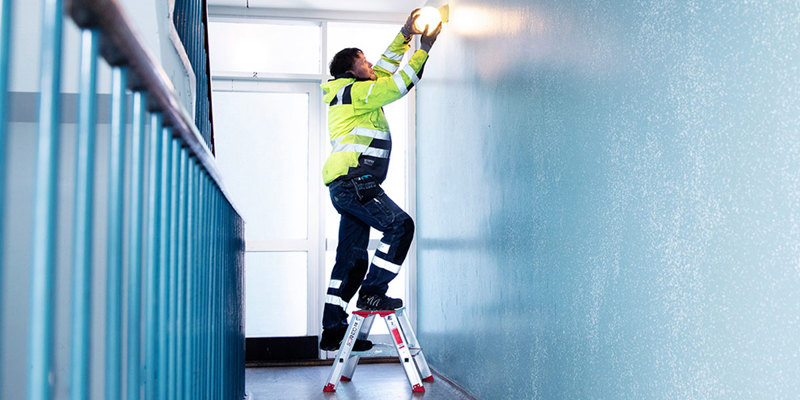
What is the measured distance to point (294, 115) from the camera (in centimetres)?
479

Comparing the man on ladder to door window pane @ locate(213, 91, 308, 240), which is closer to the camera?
the man on ladder

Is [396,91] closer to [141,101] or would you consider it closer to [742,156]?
[742,156]

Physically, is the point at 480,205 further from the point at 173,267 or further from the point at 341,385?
the point at 173,267

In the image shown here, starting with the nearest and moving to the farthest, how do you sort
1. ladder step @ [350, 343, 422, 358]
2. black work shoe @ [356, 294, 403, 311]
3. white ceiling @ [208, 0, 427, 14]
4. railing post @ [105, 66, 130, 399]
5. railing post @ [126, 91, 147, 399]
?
railing post @ [105, 66, 130, 399] → railing post @ [126, 91, 147, 399] → black work shoe @ [356, 294, 403, 311] → ladder step @ [350, 343, 422, 358] → white ceiling @ [208, 0, 427, 14]

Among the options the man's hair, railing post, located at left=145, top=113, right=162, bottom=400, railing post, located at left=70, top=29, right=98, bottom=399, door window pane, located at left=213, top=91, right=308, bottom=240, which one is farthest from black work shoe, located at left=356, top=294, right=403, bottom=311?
railing post, located at left=70, top=29, right=98, bottom=399

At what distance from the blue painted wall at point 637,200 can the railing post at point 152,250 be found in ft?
2.93

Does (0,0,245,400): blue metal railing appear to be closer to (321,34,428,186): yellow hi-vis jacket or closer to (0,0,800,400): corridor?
(0,0,800,400): corridor

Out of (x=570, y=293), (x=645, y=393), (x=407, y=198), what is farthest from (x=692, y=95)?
(x=407, y=198)

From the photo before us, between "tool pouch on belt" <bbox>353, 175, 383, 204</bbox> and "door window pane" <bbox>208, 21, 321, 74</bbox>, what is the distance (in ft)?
5.86

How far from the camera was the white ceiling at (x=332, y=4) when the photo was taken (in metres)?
4.59

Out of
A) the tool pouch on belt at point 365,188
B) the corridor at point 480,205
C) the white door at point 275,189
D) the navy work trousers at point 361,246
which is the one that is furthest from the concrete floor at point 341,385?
the tool pouch on belt at point 365,188

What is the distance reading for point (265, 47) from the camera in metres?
4.77

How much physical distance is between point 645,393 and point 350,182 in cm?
199

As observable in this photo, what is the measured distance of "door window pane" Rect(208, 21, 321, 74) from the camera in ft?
15.4
